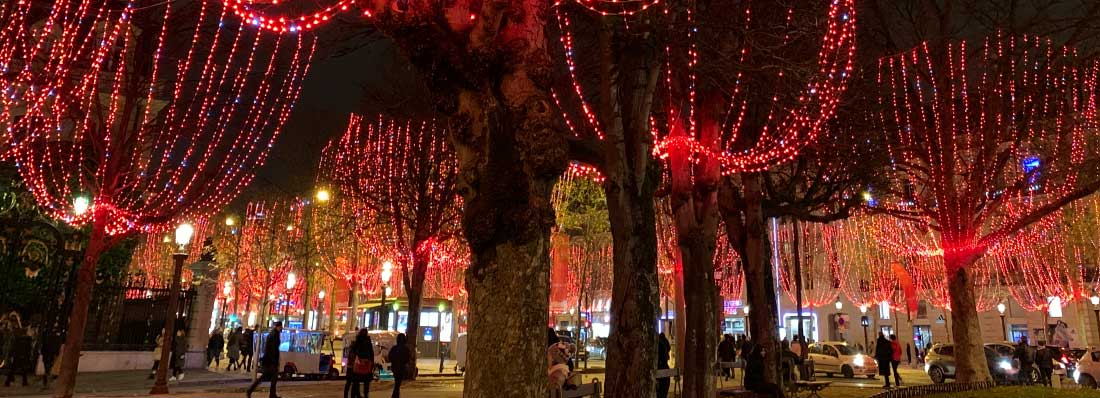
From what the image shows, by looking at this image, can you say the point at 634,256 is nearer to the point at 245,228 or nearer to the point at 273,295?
the point at 245,228

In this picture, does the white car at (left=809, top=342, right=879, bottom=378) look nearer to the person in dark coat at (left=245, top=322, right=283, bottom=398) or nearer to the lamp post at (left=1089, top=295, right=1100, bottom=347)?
the lamp post at (left=1089, top=295, right=1100, bottom=347)

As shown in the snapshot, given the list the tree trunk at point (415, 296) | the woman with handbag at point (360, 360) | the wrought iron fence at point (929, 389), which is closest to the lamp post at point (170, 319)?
the woman with handbag at point (360, 360)

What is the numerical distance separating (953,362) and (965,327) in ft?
28.6

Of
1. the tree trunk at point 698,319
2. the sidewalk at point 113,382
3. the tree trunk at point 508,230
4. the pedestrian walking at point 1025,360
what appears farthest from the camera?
the pedestrian walking at point 1025,360

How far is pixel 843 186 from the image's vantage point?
59.9 feet

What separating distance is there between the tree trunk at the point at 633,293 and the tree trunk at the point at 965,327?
11.4 meters

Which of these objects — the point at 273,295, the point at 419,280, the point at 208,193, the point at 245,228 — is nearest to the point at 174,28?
the point at 208,193

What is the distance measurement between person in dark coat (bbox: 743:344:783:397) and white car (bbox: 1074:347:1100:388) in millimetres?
13326

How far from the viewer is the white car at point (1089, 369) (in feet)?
65.5

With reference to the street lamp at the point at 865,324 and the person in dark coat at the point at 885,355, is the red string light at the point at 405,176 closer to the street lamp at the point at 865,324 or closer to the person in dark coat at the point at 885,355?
the person in dark coat at the point at 885,355

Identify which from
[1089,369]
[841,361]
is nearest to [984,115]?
[1089,369]

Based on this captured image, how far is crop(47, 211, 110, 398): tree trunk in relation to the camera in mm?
13094

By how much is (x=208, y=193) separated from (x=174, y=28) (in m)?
5.46

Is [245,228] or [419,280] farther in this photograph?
[245,228]
